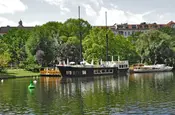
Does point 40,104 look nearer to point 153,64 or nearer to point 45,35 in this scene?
point 45,35

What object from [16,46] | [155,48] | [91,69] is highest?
[16,46]

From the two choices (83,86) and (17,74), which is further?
(17,74)

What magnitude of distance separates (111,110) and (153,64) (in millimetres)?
98752

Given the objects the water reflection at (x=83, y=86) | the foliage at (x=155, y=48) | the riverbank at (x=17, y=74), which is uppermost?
the foliage at (x=155, y=48)

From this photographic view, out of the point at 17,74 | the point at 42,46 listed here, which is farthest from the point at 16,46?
the point at 17,74

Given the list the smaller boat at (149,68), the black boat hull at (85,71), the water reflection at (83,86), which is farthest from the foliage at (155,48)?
the water reflection at (83,86)

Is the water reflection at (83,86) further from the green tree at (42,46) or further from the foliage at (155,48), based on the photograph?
the foliage at (155,48)

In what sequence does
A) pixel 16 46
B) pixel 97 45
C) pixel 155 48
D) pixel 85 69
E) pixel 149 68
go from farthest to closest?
pixel 16 46 < pixel 155 48 < pixel 97 45 < pixel 149 68 < pixel 85 69

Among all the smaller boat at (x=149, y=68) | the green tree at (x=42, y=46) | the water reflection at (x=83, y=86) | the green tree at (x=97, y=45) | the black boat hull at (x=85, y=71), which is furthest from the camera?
the green tree at (x=97, y=45)

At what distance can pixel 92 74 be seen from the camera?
4161 inches

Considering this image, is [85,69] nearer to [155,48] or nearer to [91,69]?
[91,69]

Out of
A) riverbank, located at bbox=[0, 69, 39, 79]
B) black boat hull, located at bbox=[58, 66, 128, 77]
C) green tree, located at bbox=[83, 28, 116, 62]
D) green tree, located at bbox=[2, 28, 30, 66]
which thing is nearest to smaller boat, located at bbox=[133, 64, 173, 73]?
green tree, located at bbox=[83, 28, 116, 62]

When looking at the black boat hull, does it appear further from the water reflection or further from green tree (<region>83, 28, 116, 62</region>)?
green tree (<region>83, 28, 116, 62</region>)

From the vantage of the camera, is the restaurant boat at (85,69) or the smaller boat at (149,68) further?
the smaller boat at (149,68)
